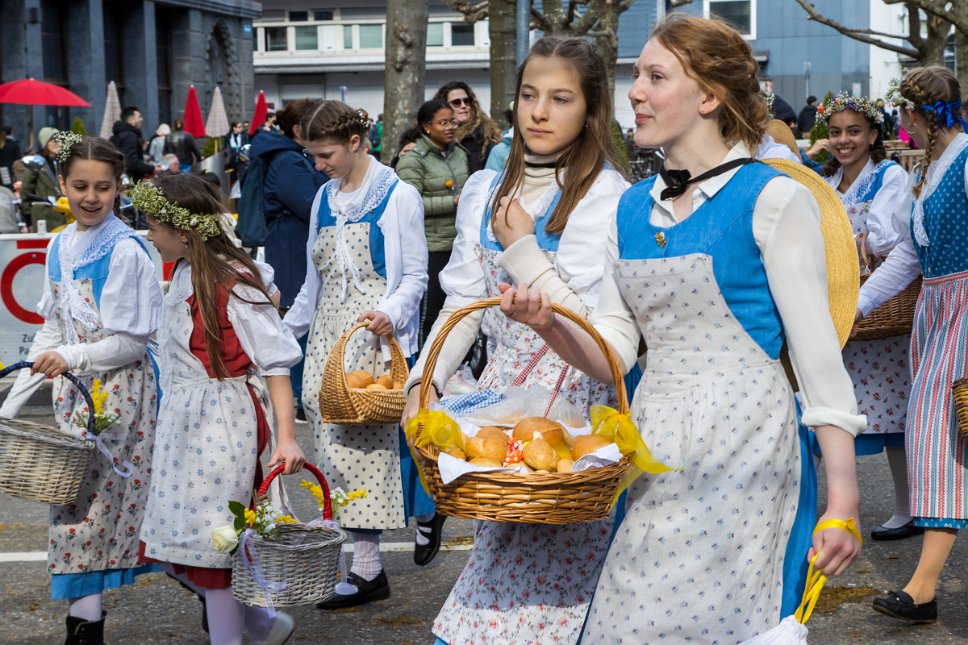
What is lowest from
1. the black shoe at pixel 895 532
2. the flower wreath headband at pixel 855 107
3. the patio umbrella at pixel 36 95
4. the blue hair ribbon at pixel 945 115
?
the black shoe at pixel 895 532

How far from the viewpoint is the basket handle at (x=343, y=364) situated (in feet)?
15.9

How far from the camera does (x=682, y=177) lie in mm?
2922

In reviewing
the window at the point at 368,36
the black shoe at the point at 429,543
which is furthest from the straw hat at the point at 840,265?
the window at the point at 368,36

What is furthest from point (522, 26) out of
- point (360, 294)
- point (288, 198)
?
point (360, 294)

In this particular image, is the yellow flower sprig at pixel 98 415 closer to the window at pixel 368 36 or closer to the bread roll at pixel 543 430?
the bread roll at pixel 543 430

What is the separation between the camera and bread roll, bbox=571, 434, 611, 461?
2.80 m

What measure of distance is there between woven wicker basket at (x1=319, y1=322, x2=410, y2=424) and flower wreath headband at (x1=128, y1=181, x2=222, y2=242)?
746 millimetres

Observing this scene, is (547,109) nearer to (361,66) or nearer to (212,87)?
(212,87)

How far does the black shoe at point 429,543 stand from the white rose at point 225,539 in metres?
1.79

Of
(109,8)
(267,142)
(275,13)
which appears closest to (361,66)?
(275,13)

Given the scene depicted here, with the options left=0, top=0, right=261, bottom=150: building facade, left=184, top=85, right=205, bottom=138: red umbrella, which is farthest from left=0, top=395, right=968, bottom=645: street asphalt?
left=0, top=0, right=261, bottom=150: building facade

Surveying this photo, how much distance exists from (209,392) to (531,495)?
1.93 meters

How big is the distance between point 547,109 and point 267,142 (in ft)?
16.2

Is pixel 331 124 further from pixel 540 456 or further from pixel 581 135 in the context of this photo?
pixel 540 456
